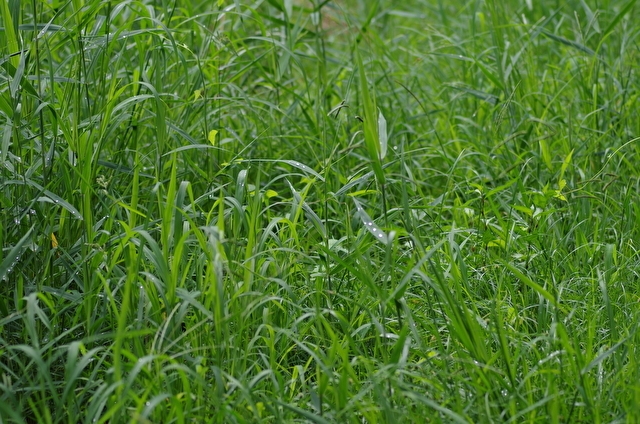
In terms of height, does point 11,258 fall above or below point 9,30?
below

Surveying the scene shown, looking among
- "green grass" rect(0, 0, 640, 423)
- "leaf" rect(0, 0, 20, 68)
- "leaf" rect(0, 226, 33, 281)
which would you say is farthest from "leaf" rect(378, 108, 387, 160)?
"leaf" rect(0, 0, 20, 68)

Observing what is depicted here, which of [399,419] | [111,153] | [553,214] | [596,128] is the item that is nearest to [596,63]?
[596,128]

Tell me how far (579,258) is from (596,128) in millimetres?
880

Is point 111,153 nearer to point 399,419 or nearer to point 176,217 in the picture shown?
point 176,217

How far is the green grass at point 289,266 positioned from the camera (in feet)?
6.13

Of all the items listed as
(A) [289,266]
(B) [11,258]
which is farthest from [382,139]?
(B) [11,258]

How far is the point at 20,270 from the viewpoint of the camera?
2.19 m

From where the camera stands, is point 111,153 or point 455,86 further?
point 455,86

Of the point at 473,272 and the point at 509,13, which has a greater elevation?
the point at 509,13

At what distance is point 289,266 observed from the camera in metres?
2.26

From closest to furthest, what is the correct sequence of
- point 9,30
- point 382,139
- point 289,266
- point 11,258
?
point 11,258 < point 382,139 < point 289,266 < point 9,30

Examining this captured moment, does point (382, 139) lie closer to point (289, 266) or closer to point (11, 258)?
point (289, 266)

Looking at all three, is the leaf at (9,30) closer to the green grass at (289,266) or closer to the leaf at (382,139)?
the green grass at (289,266)

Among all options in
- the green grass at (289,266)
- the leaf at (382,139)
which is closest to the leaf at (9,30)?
the green grass at (289,266)
